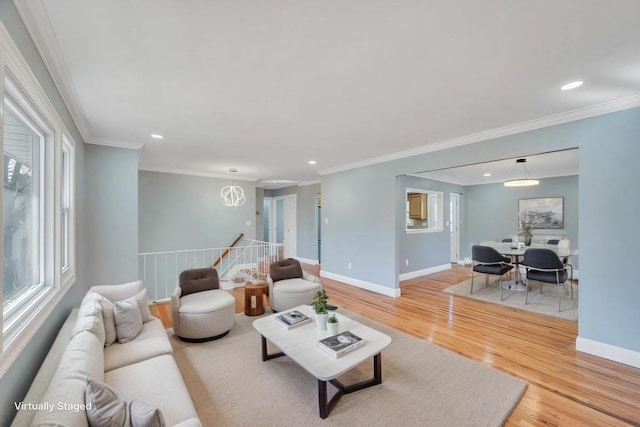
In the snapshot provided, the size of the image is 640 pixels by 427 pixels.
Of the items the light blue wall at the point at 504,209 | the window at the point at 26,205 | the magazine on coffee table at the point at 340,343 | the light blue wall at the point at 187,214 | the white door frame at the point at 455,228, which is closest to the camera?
the window at the point at 26,205

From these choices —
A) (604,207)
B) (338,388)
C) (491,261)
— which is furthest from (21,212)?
(491,261)

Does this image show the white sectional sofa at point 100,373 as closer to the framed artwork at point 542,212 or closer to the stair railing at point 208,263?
the stair railing at point 208,263

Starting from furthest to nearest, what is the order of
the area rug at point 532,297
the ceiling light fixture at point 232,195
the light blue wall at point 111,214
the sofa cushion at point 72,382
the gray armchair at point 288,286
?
the ceiling light fixture at point 232,195 → the area rug at point 532,297 → the gray armchair at point 288,286 → the light blue wall at point 111,214 → the sofa cushion at point 72,382

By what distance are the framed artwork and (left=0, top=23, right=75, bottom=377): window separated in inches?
345

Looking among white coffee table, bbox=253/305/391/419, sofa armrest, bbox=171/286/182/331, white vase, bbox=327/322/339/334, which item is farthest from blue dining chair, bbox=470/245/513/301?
sofa armrest, bbox=171/286/182/331

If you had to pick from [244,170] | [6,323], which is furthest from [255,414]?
[244,170]

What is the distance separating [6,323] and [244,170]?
482 cm

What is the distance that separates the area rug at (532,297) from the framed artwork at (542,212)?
5.98ft

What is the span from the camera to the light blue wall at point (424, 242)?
18.9 feet

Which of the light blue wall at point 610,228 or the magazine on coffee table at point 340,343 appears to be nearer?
the magazine on coffee table at point 340,343

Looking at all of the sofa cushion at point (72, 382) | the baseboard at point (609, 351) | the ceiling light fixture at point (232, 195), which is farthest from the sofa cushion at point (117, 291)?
the baseboard at point (609, 351)

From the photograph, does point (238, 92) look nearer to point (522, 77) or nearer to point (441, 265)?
point (522, 77)

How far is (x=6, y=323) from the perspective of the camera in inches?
51.3

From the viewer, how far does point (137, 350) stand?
80.0 inches
